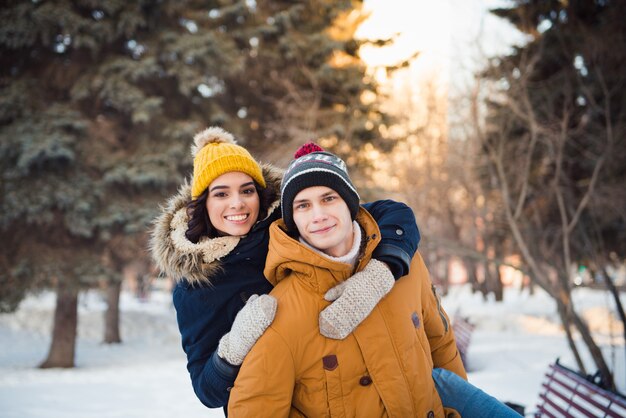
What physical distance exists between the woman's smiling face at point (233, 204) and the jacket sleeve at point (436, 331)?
108 centimetres

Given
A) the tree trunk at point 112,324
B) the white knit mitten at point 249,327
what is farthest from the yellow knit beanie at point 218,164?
the tree trunk at point 112,324

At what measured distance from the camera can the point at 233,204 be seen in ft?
9.28

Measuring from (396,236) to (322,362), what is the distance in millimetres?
757

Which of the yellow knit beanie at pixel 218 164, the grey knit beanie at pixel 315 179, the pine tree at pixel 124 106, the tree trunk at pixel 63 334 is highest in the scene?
the pine tree at pixel 124 106

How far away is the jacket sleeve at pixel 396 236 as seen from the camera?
208 centimetres

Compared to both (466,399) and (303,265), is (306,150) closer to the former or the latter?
(303,265)

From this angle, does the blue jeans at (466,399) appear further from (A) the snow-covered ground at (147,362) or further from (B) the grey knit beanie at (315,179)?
(A) the snow-covered ground at (147,362)

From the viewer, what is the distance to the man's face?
6.83 ft

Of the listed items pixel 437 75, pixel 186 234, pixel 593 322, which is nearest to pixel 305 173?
pixel 186 234

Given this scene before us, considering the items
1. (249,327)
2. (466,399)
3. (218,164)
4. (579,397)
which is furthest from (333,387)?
(579,397)

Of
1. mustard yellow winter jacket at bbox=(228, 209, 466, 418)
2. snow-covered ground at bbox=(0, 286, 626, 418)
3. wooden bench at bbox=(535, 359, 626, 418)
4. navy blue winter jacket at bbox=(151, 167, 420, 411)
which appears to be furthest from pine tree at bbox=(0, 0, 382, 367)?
mustard yellow winter jacket at bbox=(228, 209, 466, 418)

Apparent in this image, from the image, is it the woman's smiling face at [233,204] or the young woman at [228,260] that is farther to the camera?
the woman's smiling face at [233,204]

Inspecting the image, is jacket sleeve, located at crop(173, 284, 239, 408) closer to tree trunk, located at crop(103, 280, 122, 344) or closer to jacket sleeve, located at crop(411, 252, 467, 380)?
jacket sleeve, located at crop(411, 252, 467, 380)

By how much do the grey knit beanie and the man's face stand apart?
3cm
